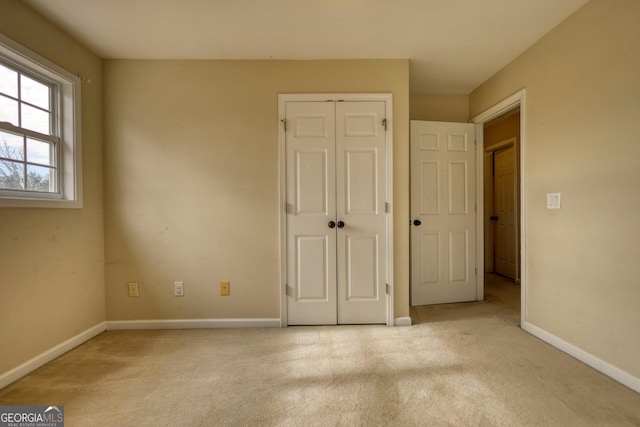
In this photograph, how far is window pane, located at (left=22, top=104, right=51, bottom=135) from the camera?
1.88 m

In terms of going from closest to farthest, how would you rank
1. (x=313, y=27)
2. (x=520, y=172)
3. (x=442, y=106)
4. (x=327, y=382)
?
(x=327, y=382)
(x=313, y=27)
(x=520, y=172)
(x=442, y=106)

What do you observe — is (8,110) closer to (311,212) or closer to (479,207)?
(311,212)

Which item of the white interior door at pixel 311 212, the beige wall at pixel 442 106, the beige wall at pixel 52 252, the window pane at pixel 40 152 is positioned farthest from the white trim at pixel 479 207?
the window pane at pixel 40 152

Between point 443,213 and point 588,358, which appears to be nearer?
point 588,358

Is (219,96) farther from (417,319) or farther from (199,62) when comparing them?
Answer: (417,319)

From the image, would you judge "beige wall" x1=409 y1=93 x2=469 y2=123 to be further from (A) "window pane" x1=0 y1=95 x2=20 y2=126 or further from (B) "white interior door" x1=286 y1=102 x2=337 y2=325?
(A) "window pane" x1=0 y1=95 x2=20 y2=126

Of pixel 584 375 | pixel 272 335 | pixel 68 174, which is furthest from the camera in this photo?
pixel 272 335

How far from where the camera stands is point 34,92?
1948mm

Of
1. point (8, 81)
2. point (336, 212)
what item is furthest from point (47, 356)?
point (336, 212)

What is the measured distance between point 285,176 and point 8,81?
1.96m

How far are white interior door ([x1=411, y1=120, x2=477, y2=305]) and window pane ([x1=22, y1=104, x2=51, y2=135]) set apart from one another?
324 centimetres

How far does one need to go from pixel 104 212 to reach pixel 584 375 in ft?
12.7

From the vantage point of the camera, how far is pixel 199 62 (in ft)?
8.06

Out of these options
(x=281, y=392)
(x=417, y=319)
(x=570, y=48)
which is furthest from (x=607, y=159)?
(x=281, y=392)
